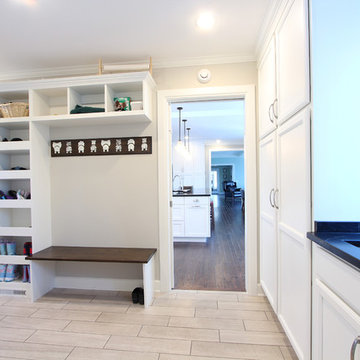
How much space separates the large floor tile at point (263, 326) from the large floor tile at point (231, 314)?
6 cm

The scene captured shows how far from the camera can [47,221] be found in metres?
2.56

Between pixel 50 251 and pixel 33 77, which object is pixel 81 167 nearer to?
pixel 50 251

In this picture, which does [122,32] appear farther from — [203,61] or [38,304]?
[38,304]

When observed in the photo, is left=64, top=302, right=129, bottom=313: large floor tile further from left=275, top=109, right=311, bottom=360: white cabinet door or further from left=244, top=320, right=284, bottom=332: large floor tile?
left=275, top=109, right=311, bottom=360: white cabinet door

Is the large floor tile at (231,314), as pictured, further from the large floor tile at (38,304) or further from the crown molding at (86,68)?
the crown molding at (86,68)

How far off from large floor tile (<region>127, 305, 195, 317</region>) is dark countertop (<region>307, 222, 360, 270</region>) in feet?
4.67

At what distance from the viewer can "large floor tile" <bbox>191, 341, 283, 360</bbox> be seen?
158 centimetres

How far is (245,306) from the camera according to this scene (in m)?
2.19

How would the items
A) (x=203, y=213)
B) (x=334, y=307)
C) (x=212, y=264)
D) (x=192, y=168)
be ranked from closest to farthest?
(x=334, y=307), (x=212, y=264), (x=203, y=213), (x=192, y=168)

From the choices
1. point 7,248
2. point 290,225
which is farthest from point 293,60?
point 7,248

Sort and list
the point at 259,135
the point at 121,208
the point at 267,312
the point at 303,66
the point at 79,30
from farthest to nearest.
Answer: the point at 121,208 → the point at 259,135 → the point at 267,312 → the point at 79,30 → the point at 303,66

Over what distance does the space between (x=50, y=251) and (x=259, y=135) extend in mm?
2483

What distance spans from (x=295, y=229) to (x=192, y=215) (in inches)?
114

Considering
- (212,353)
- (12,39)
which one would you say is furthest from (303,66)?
(12,39)
